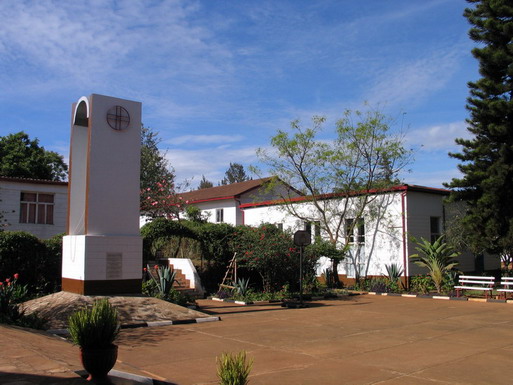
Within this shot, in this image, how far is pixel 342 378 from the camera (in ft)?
21.5

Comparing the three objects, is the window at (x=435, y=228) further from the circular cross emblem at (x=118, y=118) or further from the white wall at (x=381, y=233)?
the circular cross emblem at (x=118, y=118)

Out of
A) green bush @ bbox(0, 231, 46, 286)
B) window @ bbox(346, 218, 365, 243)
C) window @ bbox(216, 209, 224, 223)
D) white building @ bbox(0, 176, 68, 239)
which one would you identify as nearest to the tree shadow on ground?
green bush @ bbox(0, 231, 46, 286)

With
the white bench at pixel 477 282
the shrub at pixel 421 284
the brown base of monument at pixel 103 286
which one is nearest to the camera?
the brown base of monument at pixel 103 286

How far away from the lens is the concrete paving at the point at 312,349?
653cm

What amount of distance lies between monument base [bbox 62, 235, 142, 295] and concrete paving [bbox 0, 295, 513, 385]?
2.42 metres

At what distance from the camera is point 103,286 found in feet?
40.7

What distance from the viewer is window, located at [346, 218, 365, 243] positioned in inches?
848

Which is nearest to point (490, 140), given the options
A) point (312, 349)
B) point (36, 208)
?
point (312, 349)

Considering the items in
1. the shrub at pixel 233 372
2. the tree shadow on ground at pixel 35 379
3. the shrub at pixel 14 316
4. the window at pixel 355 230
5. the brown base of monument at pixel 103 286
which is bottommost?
the tree shadow on ground at pixel 35 379

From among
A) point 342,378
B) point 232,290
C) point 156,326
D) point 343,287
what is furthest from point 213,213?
point 342,378

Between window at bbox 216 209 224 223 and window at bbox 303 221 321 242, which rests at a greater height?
window at bbox 216 209 224 223

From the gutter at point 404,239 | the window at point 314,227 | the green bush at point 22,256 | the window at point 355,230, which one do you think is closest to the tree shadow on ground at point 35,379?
the green bush at point 22,256

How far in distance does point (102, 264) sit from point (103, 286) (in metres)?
0.56

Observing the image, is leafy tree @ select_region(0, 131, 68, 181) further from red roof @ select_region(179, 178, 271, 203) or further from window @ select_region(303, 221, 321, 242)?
window @ select_region(303, 221, 321, 242)
